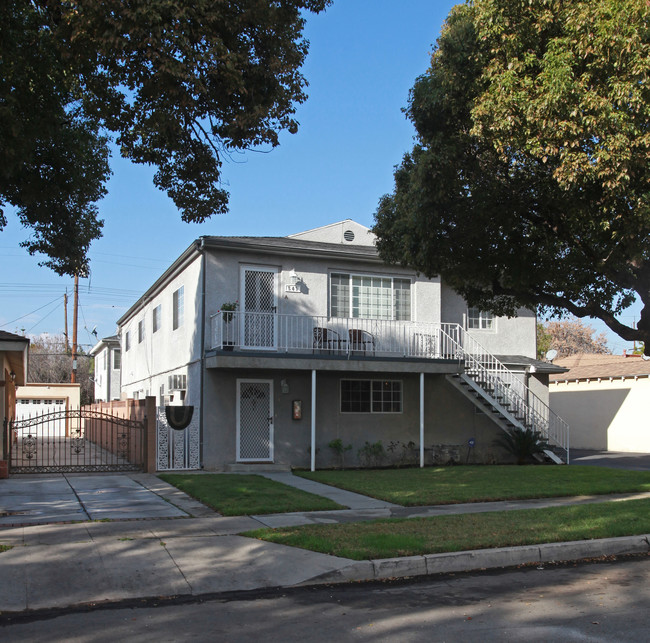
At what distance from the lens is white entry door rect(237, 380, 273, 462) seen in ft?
59.1

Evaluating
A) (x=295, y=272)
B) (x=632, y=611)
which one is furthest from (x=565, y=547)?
(x=295, y=272)

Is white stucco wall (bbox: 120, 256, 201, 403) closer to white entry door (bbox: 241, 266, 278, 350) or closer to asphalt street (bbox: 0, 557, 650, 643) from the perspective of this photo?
white entry door (bbox: 241, 266, 278, 350)

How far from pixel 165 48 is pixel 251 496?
7.35 metres

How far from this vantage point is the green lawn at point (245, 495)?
11070mm

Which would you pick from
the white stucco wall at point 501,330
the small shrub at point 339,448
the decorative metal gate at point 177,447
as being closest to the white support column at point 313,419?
the small shrub at point 339,448

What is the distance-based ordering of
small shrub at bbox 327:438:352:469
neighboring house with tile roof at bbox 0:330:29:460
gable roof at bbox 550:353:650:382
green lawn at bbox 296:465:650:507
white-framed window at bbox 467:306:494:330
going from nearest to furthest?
green lawn at bbox 296:465:650:507 < neighboring house with tile roof at bbox 0:330:29:460 < small shrub at bbox 327:438:352:469 < white-framed window at bbox 467:306:494:330 < gable roof at bbox 550:353:650:382

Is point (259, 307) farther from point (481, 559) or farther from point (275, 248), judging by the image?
point (481, 559)

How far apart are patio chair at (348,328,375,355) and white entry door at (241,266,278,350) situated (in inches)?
85.8

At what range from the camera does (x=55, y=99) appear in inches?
408

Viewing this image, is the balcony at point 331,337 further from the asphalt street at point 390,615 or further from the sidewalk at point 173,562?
the asphalt street at point 390,615

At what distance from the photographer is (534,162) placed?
12.6 metres

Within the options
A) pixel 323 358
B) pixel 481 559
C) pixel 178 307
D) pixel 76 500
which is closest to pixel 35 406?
pixel 178 307

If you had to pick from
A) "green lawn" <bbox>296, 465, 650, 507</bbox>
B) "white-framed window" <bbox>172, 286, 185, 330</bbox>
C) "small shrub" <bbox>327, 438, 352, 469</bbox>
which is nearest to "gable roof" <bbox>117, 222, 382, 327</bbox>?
"white-framed window" <bbox>172, 286, 185, 330</bbox>

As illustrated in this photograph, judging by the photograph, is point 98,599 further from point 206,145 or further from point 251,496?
point 206,145
